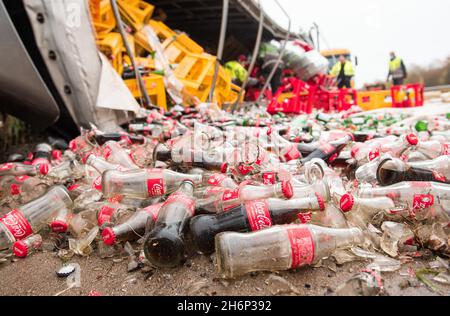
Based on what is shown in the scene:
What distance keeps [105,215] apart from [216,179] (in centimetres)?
63

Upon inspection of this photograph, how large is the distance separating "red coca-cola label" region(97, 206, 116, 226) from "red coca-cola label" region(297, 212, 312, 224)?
948mm

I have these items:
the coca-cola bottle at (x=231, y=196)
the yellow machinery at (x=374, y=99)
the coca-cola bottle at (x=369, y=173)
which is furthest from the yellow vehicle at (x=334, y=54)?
the coca-cola bottle at (x=231, y=196)

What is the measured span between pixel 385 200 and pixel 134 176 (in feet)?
4.56

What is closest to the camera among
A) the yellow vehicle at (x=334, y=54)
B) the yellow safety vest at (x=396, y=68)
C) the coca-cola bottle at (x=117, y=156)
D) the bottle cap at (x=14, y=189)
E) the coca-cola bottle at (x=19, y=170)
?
the bottle cap at (x=14, y=189)

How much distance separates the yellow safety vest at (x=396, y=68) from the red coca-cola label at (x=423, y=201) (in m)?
12.6

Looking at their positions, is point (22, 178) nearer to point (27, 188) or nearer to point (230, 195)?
point (27, 188)

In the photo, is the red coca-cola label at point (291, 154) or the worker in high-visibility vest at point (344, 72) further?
the worker in high-visibility vest at point (344, 72)

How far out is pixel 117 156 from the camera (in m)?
2.50

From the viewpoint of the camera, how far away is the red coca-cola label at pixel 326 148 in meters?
2.51

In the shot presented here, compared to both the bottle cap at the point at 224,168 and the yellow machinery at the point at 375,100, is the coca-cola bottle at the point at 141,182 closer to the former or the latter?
the bottle cap at the point at 224,168

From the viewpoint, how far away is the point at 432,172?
175 cm

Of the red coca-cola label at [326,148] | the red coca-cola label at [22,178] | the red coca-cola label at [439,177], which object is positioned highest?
the red coca-cola label at [326,148]

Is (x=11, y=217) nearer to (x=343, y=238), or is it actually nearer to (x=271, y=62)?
(x=343, y=238)
